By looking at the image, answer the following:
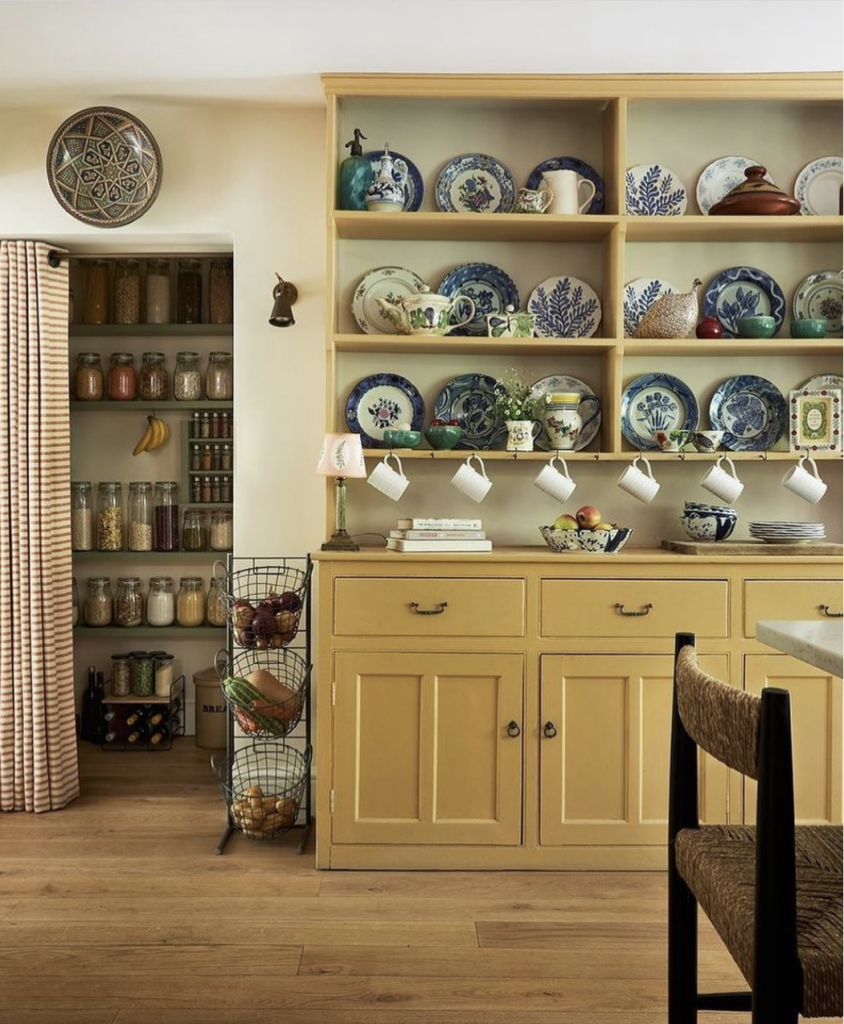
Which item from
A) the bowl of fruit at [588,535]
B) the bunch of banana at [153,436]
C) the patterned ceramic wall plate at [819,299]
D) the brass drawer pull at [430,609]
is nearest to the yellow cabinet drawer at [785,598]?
the bowl of fruit at [588,535]

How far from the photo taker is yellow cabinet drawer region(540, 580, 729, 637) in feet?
9.29

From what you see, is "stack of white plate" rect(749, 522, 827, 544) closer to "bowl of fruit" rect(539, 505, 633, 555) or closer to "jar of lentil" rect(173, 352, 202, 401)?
"bowl of fruit" rect(539, 505, 633, 555)

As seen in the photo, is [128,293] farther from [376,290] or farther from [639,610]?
[639,610]

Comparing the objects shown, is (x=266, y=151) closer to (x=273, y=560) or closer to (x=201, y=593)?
(x=273, y=560)

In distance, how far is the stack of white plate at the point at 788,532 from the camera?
2.99 metres

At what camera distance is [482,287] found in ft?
10.8

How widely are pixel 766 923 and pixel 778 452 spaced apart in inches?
90.4

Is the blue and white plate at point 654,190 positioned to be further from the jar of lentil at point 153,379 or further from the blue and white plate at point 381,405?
the jar of lentil at point 153,379

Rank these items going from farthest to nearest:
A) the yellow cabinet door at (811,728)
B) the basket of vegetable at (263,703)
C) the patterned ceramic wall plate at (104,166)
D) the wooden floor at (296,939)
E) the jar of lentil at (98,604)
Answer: the jar of lentil at (98,604) < the patterned ceramic wall plate at (104,166) < the basket of vegetable at (263,703) < the yellow cabinet door at (811,728) < the wooden floor at (296,939)

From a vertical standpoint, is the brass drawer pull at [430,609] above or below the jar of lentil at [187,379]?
below

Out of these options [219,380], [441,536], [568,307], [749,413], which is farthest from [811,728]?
[219,380]

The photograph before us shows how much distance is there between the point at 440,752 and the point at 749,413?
1.60 metres

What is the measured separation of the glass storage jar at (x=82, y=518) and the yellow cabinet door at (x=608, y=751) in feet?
7.62

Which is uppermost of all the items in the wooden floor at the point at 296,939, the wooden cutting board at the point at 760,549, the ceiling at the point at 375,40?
the ceiling at the point at 375,40
